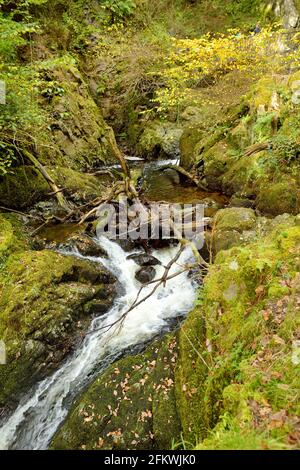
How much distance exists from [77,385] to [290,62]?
41.3 feet

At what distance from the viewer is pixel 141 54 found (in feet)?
49.2

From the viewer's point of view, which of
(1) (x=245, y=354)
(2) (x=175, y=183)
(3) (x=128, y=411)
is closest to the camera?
(1) (x=245, y=354)

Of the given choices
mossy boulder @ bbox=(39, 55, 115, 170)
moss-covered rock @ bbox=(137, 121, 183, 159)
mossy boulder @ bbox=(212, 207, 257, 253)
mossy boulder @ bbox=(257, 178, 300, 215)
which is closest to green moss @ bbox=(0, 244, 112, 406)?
mossy boulder @ bbox=(212, 207, 257, 253)

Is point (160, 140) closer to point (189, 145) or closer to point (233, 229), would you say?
point (189, 145)

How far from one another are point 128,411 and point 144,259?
365cm

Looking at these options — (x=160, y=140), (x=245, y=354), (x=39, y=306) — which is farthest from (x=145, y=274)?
(x=160, y=140)

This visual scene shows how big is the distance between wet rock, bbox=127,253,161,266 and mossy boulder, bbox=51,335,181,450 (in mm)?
2790

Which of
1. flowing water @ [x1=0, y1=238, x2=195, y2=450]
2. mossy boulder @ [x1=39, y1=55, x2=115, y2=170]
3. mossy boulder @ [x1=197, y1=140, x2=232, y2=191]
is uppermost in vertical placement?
mossy boulder @ [x1=39, y1=55, x2=115, y2=170]

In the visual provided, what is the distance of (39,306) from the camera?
529 cm

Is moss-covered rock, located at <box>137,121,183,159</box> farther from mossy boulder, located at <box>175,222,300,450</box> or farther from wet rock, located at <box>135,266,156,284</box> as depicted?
mossy boulder, located at <box>175,222,300,450</box>

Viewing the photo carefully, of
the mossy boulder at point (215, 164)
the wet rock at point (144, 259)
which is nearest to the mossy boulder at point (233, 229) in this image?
the wet rock at point (144, 259)

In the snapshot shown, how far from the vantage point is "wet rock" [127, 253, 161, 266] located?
701 centimetres
